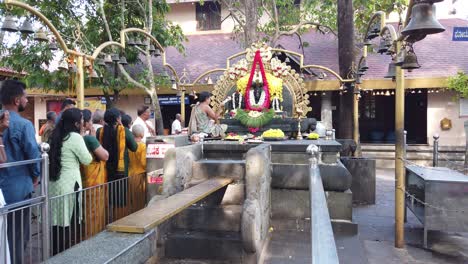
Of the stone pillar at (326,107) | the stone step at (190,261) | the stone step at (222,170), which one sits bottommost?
the stone step at (190,261)

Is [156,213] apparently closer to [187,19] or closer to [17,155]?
[17,155]

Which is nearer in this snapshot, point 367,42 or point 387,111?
point 367,42

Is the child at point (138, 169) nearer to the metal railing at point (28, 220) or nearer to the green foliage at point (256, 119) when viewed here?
the metal railing at point (28, 220)

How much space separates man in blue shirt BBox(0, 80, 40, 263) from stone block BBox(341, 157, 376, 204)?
7.10 meters

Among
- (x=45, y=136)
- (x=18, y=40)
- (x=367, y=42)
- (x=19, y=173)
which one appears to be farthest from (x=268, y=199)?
(x=18, y=40)

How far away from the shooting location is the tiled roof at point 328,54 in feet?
A: 49.0

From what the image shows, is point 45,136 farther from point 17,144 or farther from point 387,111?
point 387,111

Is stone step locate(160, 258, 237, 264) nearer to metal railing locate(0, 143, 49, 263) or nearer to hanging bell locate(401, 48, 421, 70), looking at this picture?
metal railing locate(0, 143, 49, 263)

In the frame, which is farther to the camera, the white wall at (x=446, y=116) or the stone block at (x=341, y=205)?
the white wall at (x=446, y=116)

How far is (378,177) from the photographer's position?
13.0 meters

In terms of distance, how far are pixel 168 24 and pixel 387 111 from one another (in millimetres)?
11019

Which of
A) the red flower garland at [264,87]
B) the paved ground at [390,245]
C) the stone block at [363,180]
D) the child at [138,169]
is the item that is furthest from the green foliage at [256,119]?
the child at [138,169]

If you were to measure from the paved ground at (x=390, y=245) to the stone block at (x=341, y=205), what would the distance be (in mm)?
379

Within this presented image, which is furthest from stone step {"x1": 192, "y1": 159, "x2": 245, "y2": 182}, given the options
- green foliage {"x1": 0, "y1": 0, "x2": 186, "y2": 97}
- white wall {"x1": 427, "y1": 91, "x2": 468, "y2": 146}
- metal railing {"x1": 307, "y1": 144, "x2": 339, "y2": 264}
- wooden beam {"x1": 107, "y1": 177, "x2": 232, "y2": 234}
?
white wall {"x1": 427, "y1": 91, "x2": 468, "y2": 146}
